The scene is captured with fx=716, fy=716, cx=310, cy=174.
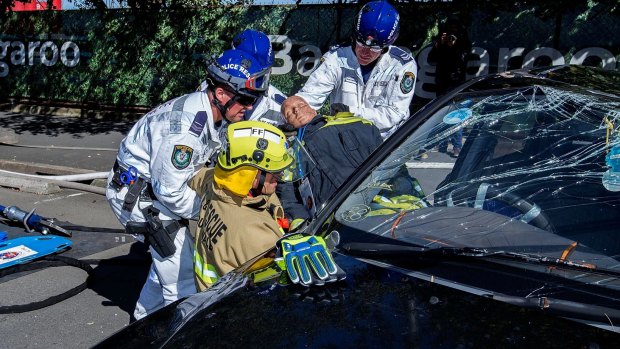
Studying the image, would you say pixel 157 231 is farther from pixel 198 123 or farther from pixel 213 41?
pixel 213 41

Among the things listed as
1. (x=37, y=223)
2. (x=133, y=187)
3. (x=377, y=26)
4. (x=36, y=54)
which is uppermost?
(x=377, y=26)

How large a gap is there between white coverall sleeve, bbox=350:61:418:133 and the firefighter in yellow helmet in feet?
4.78

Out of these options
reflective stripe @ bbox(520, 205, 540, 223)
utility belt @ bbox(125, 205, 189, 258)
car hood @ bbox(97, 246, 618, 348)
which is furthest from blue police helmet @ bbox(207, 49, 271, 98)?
reflective stripe @ bbox(520, 205, 540, 223)

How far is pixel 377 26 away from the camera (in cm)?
433

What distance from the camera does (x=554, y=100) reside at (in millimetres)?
2871

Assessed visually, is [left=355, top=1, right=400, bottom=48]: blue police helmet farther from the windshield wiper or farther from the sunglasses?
the windshield wiper

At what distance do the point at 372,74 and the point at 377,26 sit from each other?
1.36 ft

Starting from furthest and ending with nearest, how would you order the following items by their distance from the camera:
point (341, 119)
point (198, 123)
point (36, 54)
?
point (36, 54), point (341, 119), point (198, 123)

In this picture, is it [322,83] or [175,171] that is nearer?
[175,171]

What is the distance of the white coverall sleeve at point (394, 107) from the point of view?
4410 mm

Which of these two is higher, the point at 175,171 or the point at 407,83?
the point at 407,83

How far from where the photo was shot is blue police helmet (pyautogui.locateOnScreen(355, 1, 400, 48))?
14.2ft

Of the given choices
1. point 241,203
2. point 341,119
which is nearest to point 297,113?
point 341,119

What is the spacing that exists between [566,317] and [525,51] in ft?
29.8
